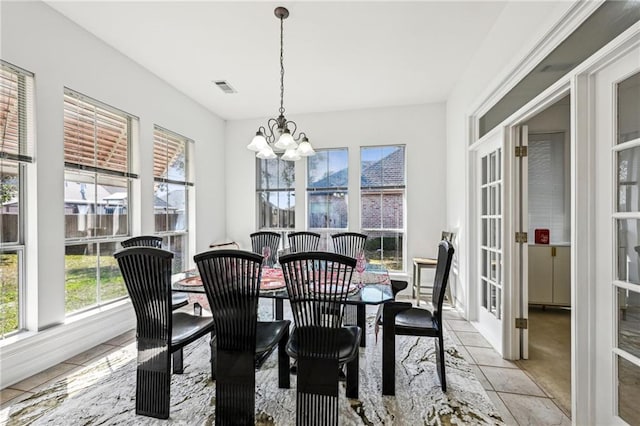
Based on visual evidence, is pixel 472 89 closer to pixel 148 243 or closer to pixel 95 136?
pixel 148 243

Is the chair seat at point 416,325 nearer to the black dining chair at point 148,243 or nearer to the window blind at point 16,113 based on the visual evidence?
the black dining chair at point 148,243

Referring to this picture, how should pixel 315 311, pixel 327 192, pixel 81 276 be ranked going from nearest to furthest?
1. pixel 315 311
2. pixel 81 276
3. pixel 327 192

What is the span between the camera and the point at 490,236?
3068 millimetres

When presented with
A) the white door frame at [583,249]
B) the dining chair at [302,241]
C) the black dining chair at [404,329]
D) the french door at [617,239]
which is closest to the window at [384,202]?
the dining chair at [302,241]

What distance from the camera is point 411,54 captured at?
10.5ft

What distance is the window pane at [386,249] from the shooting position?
4848 mm

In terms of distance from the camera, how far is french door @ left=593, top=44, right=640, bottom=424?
1.44 m

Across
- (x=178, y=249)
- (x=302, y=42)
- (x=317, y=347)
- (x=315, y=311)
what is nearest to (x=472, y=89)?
(x=302, y=42)

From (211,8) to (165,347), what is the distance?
2.67 metres

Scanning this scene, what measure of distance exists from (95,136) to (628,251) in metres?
4.40

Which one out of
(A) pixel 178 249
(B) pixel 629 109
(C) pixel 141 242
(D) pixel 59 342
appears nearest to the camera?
(B) pixel 629 109

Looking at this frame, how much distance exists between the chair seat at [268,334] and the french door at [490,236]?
6.74ft

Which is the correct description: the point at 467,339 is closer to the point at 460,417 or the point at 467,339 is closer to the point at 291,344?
the point at 460,417

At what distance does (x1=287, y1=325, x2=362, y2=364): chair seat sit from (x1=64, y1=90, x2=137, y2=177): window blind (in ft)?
9.00
